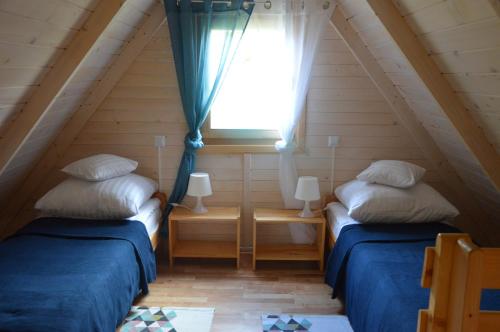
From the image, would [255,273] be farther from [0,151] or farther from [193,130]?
[0,151]

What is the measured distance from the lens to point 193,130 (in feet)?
11.0

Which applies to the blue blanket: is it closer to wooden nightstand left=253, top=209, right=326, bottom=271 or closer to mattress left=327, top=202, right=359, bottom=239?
wooden nightstand left=253, top=209, right=326, bottom=271

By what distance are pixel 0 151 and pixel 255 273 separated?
1.92 meters

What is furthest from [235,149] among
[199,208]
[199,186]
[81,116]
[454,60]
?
[454,60]

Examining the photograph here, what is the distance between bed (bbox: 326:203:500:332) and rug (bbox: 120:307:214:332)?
876 mm

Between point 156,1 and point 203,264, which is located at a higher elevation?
point 156,1

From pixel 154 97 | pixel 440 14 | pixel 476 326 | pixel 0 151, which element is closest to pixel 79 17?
pixel 0 151

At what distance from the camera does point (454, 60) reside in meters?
2.23

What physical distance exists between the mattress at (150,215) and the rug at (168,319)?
1.85 ft

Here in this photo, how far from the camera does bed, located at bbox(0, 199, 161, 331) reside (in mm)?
1897

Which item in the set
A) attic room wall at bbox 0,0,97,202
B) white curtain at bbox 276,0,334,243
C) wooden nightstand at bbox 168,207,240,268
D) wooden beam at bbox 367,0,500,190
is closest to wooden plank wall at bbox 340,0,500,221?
wooden beam at bbox 367,0,500,190

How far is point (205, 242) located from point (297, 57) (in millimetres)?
1655

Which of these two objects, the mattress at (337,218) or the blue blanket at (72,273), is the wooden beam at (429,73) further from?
the blue blanket at (72,273)

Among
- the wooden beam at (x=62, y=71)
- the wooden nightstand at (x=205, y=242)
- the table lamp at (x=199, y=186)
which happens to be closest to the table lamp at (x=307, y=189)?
the wooden nightstand at (x=205, y=242)
